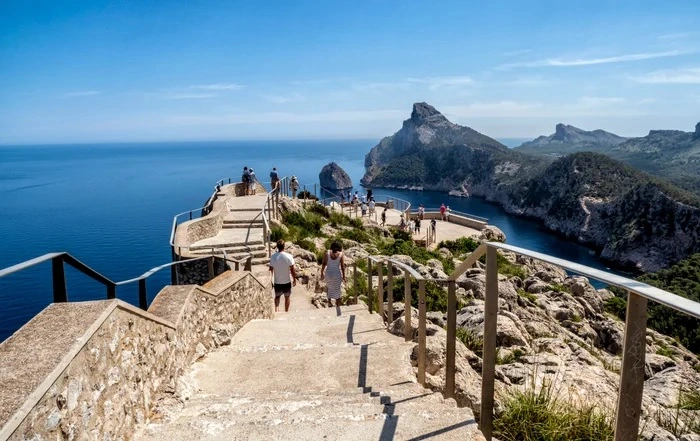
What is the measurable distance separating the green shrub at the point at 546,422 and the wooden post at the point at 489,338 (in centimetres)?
46

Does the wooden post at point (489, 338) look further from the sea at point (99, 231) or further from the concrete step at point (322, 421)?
the sea at point (99, 231)

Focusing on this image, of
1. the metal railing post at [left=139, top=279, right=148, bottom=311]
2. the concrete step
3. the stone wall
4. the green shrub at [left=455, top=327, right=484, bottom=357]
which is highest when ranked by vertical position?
the metal railing post at [left=139, top=279, right=148, bottom=311]

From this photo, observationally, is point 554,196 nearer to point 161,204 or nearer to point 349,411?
point 161,204

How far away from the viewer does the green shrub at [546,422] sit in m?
3.61

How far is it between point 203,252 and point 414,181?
510 feet

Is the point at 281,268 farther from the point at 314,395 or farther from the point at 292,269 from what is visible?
the point at 314,395

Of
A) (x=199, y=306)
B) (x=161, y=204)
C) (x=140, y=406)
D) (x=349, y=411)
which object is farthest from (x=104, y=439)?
(x=161, y=204)

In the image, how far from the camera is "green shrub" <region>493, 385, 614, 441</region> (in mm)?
3609

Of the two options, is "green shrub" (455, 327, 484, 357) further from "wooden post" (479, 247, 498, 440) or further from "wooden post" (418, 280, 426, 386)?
"wooden post" (479, 247, 498, 440)

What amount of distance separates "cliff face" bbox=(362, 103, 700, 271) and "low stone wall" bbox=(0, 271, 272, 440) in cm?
7507

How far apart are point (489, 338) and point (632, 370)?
1.39 meters

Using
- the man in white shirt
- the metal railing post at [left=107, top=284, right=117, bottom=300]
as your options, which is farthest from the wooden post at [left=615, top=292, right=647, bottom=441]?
the man in white shirt

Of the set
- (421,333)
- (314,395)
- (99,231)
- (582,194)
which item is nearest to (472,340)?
(421,333)

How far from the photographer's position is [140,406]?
408 centimetres
